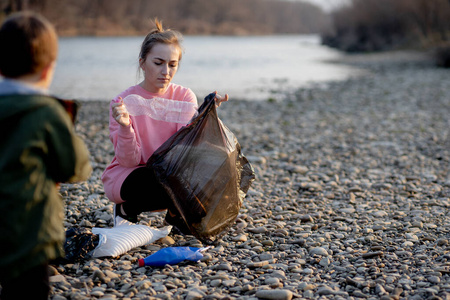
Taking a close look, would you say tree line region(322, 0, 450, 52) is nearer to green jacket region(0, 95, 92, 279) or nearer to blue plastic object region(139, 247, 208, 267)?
blue plastic object region(139, 247, 208, 267)

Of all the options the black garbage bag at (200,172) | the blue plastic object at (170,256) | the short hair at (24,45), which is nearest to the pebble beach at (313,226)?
the blue plastic object at (170,256)

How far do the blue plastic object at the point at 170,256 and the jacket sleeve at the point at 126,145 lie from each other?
742 millimetres

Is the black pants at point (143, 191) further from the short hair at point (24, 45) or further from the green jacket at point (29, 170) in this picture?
the short hair at point (24, 45)

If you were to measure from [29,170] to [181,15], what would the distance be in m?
109

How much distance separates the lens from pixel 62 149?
6.80 ft

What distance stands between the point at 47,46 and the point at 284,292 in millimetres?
2008

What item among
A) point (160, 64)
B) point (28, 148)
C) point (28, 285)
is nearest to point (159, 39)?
point (160, 64)

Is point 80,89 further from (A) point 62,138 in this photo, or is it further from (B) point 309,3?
(B) point 309,3

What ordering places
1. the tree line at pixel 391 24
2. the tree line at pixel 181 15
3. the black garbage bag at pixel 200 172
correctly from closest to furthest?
the black garbage bag at pixel 200 172 < the tree line at pixel 391 24 < the tree line at pixel 181 15

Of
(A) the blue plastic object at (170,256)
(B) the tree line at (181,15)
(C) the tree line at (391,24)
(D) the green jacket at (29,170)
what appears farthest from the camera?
(B) the tree line at (181,15)

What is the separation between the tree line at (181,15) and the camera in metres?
66.0

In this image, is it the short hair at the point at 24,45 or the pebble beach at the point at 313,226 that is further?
the pebble beach at the point at 313,226

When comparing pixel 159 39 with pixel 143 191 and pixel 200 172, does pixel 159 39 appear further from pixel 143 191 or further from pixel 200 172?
pixel 143 191

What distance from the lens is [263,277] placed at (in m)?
3.22
